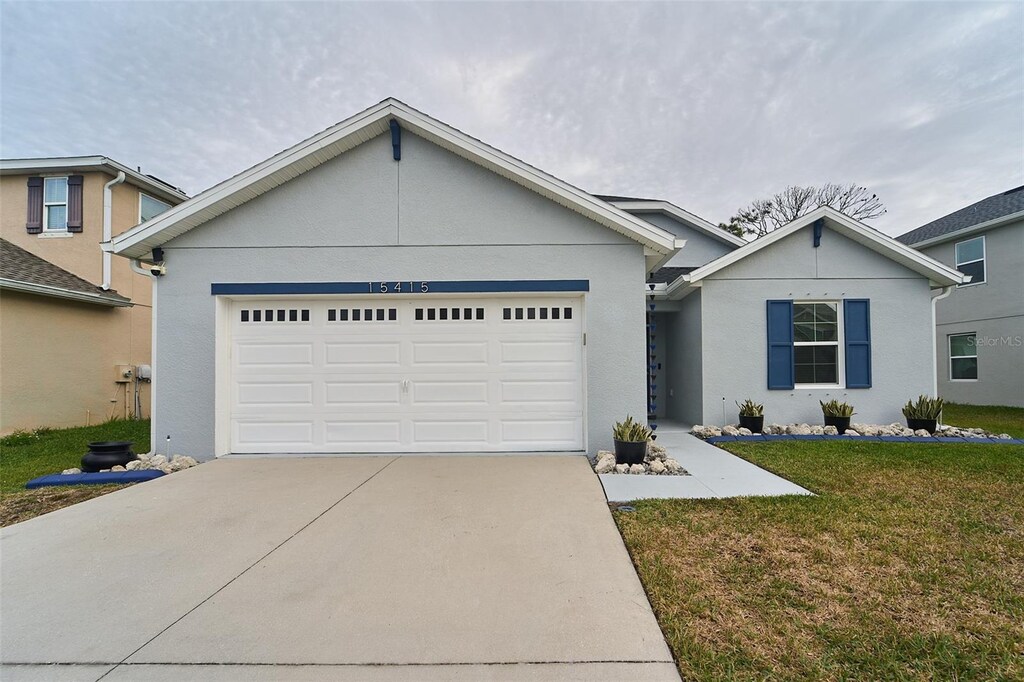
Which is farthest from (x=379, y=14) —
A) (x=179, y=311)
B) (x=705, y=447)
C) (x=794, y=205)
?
(x=794, y=205)

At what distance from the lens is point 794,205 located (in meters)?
26.8

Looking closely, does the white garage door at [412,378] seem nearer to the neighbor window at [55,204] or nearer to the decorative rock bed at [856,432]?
the decorative rock bed at [856,432]

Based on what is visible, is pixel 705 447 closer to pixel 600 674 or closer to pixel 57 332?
pixel 600 674

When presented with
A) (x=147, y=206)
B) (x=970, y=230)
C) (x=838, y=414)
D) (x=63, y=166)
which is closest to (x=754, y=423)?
(x=838, y=414)

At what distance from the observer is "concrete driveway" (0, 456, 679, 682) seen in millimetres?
2451

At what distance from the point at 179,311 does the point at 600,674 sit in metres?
7.56

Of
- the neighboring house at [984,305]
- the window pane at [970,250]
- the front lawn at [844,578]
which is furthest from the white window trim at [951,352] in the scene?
the front lawn at [844,578]

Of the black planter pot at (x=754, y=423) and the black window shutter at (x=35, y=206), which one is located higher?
the black window shutter at (x=35, y=206)

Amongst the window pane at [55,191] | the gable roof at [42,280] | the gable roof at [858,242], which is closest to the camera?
the gable roof at [858,242]

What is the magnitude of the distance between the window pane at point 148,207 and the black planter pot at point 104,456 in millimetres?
9247

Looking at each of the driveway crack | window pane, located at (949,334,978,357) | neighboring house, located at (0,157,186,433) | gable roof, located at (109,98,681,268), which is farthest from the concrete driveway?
window pane, located at (949,334,978,357)

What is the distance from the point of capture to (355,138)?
6.98 metres

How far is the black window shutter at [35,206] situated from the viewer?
12.0 m

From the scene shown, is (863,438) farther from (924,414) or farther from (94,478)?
(94,478)
